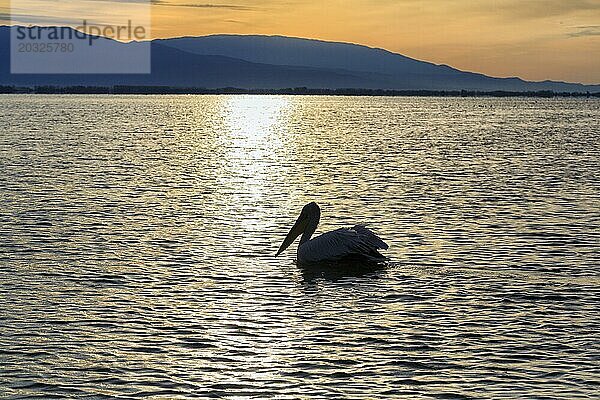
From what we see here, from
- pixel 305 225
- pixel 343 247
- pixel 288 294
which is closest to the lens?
pixel 288 294

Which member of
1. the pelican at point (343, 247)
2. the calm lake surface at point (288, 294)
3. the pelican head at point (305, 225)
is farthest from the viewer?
the pelican head at point (305, 225)

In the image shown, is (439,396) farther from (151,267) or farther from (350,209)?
(350,209)

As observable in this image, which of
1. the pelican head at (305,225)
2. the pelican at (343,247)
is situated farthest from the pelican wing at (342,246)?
the pelican head at (305,225)

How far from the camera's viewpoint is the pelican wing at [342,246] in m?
18.5

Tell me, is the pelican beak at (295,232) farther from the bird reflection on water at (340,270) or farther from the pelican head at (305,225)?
the bird reflection on water at (340,270)

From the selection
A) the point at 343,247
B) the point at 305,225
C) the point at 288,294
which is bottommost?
the point at 288,294

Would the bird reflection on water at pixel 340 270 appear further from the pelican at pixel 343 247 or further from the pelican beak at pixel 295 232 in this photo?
the pelican beak at pixel 295 232

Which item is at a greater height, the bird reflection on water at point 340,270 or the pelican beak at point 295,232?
the pelican beak at point 295,232

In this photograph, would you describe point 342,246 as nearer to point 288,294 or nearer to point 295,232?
point 295,232

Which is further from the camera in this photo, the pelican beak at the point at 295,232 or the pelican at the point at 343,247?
the pelican beak at the point at 295,232

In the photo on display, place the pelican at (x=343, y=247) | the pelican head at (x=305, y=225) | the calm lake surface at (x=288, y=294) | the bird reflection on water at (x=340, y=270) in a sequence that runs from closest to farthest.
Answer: the calm lake surface at (x=288, y=294) → the bird reflection on water at (x=340, y=270) → the pelican at (x=343, y=247) → the pelican head at (x=305, y=225)

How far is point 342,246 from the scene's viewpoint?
61.1ft

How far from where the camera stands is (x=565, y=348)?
42.5ft

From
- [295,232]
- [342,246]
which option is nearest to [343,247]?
[342,246]
